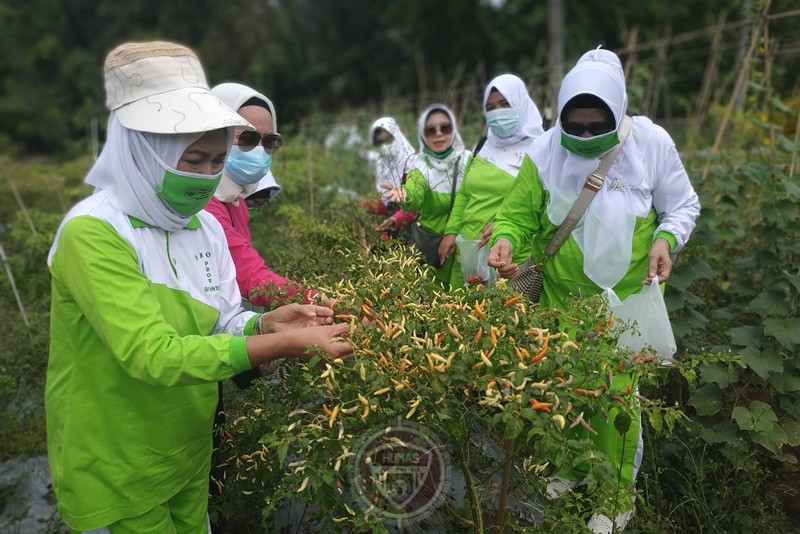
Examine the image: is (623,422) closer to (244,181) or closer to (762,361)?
(762,361)

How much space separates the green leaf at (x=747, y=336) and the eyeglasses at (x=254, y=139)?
2.05 m

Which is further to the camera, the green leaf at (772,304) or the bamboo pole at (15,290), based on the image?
the bamboo pole at (15,290)

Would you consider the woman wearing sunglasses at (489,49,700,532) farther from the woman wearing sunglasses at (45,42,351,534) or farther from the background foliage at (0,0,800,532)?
the woman wearing sunglasses at (45,42,351,534)

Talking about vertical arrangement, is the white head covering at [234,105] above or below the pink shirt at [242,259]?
above

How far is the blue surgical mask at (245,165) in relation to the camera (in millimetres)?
2506

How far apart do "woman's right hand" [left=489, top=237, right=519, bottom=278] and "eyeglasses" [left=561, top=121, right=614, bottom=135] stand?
467mm

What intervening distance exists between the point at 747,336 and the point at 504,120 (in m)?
1.57

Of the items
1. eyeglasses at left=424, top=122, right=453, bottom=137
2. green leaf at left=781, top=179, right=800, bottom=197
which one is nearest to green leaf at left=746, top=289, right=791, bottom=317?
green leaf at left=781, top=179, right=800, bottom=197

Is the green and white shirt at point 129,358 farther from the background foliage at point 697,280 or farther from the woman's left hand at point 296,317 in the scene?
the background foliage at point 697,280

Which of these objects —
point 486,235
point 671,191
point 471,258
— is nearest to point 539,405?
point 671,191

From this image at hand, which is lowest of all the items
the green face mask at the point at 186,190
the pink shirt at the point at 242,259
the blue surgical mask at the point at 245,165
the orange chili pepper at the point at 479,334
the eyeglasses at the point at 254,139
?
the pink shirt at the point at 242,259

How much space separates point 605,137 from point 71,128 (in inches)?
920

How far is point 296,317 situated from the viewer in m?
1.76

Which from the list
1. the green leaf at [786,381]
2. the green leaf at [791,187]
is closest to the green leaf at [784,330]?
the green leaf at [786,381]
